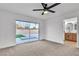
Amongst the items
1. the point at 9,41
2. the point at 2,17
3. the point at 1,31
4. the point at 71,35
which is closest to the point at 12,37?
the point at 9,41

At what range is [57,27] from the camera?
5.37 m

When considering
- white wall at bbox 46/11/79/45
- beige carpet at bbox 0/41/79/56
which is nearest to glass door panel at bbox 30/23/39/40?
white wall at bbox 46/11/79/45

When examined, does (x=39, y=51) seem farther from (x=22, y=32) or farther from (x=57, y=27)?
(x=22, y=32)

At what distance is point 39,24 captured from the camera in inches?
255

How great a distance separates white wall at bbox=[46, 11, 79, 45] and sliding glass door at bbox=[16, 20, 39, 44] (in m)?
1.18

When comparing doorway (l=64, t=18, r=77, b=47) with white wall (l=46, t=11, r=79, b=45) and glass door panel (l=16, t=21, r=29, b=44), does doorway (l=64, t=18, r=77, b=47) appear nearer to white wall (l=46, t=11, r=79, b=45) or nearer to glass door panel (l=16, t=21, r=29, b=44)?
white wall (l=46, t=11, r=79, b=45)

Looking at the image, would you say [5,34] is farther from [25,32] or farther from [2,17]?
[25,32]

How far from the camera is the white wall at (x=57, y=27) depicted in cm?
455

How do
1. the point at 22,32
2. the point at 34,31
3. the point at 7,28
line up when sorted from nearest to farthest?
the point at 7,28 → the point at 22,32 → the point at 34,31

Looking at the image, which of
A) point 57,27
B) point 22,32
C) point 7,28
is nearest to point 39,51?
point 7,28

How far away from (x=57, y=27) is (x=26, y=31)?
A: 2.74 m

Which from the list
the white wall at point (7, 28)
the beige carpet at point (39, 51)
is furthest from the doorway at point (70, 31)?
the white wall at point (7, 28)

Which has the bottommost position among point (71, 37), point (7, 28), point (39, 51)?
point (39, 51)

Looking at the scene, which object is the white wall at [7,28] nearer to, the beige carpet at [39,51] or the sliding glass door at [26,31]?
the beige carpet at [39,51]
